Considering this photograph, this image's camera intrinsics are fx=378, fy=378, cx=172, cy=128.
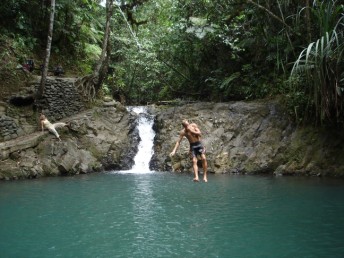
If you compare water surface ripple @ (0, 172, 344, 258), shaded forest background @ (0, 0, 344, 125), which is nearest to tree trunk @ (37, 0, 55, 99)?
shaded forest background @ (0, 0, 344, 125)

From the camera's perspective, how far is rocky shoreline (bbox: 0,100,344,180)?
1352 cm

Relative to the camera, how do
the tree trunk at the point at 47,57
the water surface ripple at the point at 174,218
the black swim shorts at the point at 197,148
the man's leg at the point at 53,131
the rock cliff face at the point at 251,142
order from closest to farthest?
the water surface ripple at the point at 174,218 < the black swim shorts at the point at 197,148 < the rock cliff face at the point at 251,142 < the man's leg at the point at 53,131 < the tree trunk at the point at 47,57

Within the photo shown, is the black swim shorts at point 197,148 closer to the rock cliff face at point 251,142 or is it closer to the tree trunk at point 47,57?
the rock cliff face at point 251,142

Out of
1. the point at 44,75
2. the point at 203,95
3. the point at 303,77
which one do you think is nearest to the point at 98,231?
the point at 303,77

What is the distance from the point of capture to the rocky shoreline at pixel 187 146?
1352cm

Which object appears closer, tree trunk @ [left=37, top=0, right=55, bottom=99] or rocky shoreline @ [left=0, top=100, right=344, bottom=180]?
rocky shoreline @ [left=0, top=100, right=344, bottom=180]

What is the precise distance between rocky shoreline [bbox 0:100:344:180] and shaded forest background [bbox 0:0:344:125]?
3.12 ft

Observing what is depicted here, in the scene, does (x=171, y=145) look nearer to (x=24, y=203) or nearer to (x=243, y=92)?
(x=243, y=92)

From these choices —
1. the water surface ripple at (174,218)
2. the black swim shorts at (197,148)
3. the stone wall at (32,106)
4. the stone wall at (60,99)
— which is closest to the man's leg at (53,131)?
the stone wall at (32,106)

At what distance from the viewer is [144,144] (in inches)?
680

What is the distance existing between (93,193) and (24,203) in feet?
6.54

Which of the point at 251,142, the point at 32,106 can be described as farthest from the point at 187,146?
the point at 32,106

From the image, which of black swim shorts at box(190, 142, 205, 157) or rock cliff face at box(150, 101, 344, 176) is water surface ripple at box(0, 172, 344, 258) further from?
black swim shorts at box(190, 142, 205, 157)

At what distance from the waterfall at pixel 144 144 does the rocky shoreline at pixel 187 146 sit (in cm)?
27
